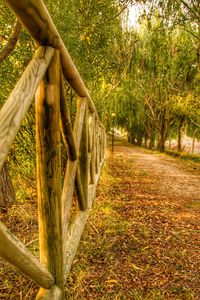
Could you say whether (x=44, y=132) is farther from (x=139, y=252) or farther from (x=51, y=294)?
(x=139, y=252)

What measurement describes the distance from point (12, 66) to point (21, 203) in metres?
1.81

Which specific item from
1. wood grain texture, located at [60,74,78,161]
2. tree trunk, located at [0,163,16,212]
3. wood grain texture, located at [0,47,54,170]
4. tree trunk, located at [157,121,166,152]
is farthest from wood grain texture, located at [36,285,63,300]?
tree trunk, located at [157,121,166,152]

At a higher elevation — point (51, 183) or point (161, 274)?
point (51, 183)

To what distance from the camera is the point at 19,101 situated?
41.8 inches

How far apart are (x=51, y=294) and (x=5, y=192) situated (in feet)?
7.53

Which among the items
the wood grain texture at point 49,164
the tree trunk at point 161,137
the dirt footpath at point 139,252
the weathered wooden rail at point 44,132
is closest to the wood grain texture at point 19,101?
the weathered wooden rail at point 44,132

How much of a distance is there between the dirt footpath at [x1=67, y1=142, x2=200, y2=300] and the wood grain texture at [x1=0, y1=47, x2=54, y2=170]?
1414 millimetres

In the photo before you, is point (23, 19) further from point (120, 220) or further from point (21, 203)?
point (21, 203)

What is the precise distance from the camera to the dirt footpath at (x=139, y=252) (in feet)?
6.75

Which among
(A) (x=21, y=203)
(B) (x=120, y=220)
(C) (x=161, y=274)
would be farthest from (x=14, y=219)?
(C) (x=161, y=274)

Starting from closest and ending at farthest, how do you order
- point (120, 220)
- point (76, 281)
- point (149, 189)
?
1. point (76, 281)
2. point (120, 220)
3. point (149, 189)

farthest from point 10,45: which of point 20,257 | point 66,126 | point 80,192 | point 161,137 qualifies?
point 161,137

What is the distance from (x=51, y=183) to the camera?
1484 mm

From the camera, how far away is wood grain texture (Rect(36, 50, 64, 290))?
1.41 metres
